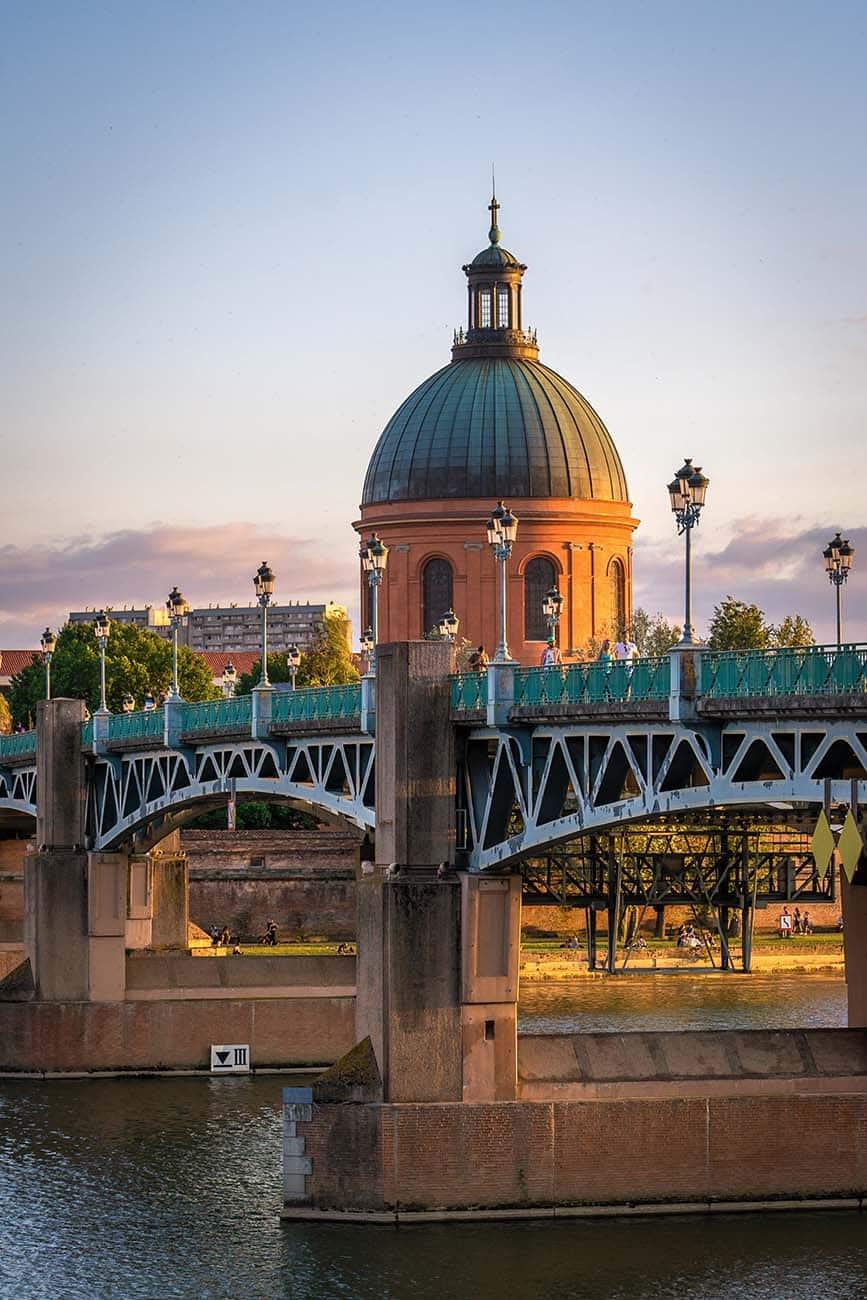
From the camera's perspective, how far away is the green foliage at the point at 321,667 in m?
113

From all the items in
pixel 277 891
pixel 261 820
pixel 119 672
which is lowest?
pixel 277 891

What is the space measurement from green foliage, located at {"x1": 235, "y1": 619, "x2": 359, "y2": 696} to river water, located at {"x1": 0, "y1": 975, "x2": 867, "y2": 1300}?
57.5 meters

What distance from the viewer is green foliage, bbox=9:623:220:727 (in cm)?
11538

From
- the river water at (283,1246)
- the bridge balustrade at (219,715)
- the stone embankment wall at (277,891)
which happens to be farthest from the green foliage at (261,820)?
the river water at (283,1246)

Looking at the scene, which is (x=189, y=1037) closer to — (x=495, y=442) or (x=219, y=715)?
(x=219, y=715)

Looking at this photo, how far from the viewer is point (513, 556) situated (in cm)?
10138

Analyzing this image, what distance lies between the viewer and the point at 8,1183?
47781mm

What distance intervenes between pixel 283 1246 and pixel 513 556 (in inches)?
2394

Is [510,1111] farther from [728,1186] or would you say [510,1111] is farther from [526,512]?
[526,512]

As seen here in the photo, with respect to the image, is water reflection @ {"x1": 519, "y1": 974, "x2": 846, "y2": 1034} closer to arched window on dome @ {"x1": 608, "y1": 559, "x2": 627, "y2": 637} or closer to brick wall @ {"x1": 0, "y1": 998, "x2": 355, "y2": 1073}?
brick wall @ {"x1": 0, "y1": 998, "x2": 355, "y2": 1073}

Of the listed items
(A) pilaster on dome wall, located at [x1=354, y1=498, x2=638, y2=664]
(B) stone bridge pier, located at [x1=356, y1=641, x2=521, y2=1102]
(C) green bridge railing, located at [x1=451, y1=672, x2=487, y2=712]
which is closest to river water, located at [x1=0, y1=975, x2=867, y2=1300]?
(B) stone bridge pier, located at [x1=356, y1=641, x2=521, y2=1102]

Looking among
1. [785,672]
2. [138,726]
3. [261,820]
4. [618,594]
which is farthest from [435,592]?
[785,672]

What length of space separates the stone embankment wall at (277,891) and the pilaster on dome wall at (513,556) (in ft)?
44.8

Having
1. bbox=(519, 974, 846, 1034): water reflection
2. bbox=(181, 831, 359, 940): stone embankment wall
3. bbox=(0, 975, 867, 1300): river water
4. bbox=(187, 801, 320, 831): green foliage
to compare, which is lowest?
bbox=(0, 975, 867, 1300): river water
